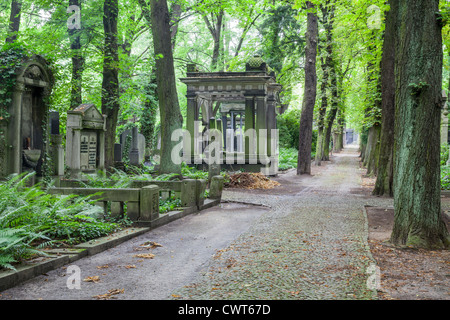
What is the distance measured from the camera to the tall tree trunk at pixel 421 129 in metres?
7.03

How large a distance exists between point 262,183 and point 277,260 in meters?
11.8

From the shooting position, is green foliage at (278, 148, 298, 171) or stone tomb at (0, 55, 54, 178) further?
green foliage at (278, 148, 298, 171)

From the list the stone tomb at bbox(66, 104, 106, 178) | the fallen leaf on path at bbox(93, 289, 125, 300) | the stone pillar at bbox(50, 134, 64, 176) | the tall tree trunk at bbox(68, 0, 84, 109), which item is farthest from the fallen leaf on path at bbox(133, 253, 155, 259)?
the tall tree trunk at bbox(68, 0, 84, 109)

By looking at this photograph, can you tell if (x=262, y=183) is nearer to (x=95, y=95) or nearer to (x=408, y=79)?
(x=95, y=95)

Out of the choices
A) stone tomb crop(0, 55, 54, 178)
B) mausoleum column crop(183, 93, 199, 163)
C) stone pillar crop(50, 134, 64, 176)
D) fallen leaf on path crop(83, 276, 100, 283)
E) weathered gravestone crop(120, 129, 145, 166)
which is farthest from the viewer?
mausoleum column crop(183, 93, 199, 163)

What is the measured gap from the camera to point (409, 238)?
23.4 ft

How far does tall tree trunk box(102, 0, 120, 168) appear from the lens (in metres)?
16.4

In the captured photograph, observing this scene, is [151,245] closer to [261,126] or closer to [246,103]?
[261,126]

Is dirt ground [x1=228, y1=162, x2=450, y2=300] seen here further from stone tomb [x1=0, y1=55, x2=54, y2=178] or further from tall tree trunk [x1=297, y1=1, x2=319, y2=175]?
tall tree trunk [x1=297, y1=1, x2=319, y2=175]

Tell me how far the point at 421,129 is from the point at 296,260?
295cm

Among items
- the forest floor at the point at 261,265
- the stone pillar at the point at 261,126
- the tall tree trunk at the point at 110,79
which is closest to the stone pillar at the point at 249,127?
the stone pillar at the point at 261,126

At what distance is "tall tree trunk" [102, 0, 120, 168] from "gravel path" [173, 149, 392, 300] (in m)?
7.89

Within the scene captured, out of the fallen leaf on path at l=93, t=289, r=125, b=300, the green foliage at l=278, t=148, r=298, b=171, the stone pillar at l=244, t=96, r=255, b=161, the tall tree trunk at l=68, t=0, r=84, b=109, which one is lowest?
the fallen leaf on path at l=93, t=289, r=125, b=300
